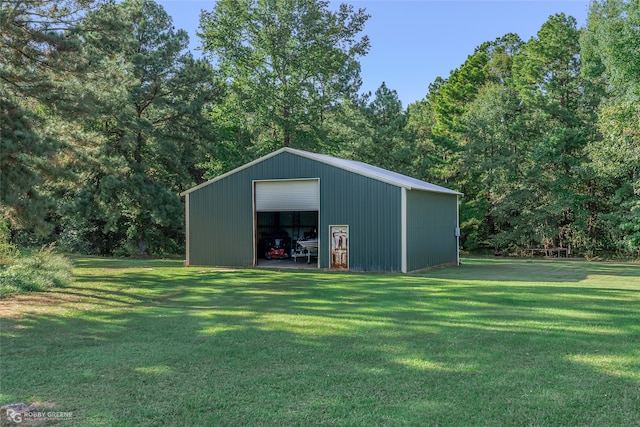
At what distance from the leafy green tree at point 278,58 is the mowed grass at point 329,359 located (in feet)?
63.4

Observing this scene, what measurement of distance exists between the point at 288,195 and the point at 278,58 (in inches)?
554

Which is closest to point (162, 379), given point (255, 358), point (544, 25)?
point (255, 358)

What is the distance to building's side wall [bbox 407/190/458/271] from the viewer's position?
15695mm

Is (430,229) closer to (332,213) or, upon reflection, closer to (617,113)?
(332,213)

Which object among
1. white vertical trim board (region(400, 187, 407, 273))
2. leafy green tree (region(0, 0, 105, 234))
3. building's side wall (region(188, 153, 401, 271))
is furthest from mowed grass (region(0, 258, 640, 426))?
building's side wall (region(188, 153, 401, 271))

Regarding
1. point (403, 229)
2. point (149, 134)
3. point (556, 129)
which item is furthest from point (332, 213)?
point (556, 129)

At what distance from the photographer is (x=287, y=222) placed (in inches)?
944

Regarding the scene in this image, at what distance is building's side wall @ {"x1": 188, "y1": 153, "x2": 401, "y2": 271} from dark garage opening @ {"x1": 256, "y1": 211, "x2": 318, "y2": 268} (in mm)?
3151

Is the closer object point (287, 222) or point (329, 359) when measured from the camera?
point (329, 359)

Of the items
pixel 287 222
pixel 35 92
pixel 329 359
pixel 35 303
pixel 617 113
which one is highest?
pixel 617 113

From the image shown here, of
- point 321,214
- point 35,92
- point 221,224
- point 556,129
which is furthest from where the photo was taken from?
point 556,129

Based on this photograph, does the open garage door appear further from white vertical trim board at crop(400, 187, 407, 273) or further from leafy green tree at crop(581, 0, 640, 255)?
leafy green tree at crop(581, 0, 640, 255)

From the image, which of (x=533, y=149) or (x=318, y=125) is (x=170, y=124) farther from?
(x=533, y=149)

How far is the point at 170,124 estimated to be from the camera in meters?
24.3
